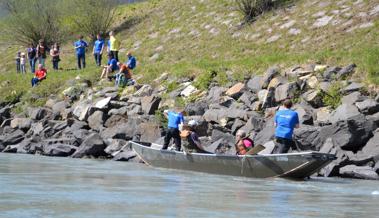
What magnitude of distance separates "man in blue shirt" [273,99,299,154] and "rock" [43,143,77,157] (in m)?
8.88

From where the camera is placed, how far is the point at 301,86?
24.0 meters

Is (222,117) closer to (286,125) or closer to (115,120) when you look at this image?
(115,120)

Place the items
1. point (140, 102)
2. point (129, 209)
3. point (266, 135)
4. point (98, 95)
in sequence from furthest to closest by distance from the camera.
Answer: point (98, 95) < point (140, 102) < point (266, 135) < point (129, 209)

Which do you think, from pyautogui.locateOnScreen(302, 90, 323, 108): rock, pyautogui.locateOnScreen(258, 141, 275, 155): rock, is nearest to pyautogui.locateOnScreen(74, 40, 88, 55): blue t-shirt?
pyautogui.locateOnScreen(302, 90, 323, 108): rock

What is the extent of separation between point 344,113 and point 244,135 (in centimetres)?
323

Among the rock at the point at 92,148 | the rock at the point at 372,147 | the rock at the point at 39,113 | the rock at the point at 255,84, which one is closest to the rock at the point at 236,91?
the rock at the point at 255,84

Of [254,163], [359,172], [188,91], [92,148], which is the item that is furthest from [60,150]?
[359,172]

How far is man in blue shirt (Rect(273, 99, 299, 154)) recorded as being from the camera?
60.0ft

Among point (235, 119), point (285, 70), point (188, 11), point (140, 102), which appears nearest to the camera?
point (235, 119)

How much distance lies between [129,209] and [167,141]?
9.32 m

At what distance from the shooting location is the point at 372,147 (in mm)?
19469

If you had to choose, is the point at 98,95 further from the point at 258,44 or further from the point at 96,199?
the point at 96,199

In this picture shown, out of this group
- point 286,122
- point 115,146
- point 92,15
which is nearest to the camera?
point 286,122

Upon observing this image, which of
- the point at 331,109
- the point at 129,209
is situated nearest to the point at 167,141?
the point at 331,109
